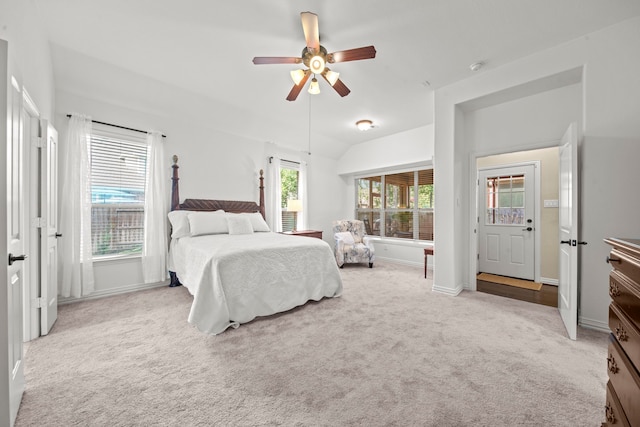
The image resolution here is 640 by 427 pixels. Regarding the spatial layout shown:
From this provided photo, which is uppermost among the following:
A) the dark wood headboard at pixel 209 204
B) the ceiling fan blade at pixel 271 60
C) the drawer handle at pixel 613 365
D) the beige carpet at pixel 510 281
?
the ceiling fan blade at pixel 271 60

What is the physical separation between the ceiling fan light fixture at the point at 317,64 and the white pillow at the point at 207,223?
262cm

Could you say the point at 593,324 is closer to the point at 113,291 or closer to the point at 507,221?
the point at 507,221

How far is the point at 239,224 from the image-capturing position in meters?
4.11

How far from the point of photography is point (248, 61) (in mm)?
2910

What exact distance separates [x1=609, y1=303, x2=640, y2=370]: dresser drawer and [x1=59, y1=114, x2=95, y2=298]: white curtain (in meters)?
4.66

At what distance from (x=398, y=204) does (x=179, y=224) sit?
4.67 m

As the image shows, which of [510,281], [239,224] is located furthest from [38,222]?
[510,281]

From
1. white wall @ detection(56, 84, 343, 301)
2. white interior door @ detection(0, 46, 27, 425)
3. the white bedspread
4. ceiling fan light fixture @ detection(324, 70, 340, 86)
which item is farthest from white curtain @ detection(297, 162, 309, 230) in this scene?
white interior door @ detection(0, 46, 27, 425)

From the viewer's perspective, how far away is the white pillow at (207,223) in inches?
147

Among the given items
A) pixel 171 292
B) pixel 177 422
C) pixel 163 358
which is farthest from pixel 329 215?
pixel 177 422

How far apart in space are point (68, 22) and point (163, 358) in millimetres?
3123

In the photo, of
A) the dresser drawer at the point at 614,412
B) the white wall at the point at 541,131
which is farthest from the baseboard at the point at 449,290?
the dresser drawer at the point at 614,412

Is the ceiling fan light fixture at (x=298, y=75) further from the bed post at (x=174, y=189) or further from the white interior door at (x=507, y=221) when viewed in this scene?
the white interior door at (x=507, y=221)

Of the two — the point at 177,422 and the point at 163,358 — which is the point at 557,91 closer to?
the point at 177,422
